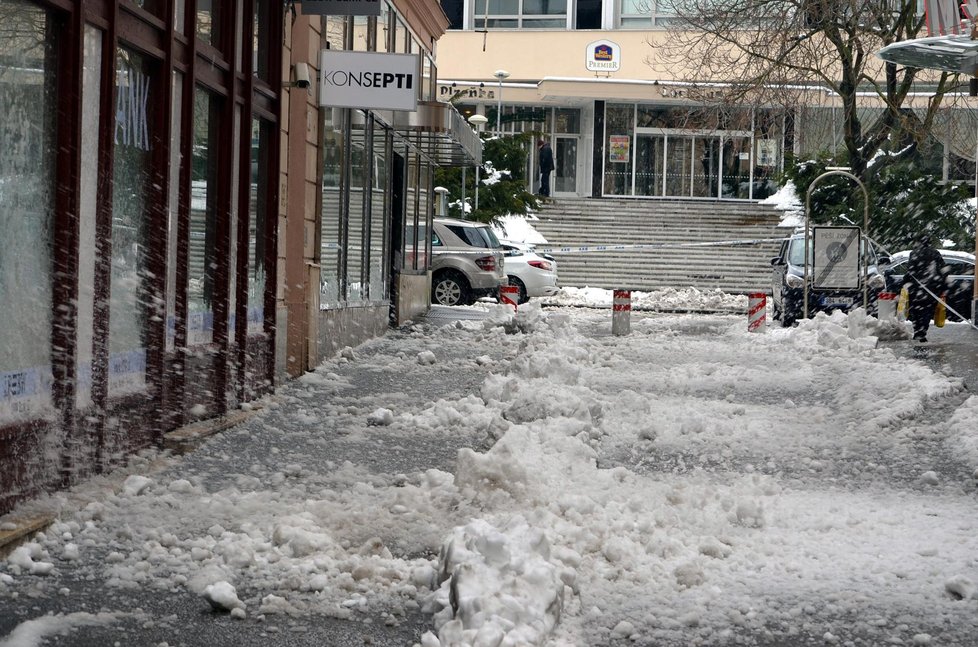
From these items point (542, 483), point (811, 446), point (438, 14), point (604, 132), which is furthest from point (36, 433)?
point (604, 132)

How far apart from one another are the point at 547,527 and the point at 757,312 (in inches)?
646

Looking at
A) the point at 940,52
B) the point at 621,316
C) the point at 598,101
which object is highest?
the point at 598,101

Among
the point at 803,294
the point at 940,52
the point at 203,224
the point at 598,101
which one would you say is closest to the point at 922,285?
the point at 803,294

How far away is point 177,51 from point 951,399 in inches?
268

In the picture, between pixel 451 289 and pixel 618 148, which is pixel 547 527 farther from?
pixel 618 148

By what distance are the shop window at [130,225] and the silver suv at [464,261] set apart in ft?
60.6

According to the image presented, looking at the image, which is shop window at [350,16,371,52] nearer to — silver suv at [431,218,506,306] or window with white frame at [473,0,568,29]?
silver suv at [431,218,506,306]

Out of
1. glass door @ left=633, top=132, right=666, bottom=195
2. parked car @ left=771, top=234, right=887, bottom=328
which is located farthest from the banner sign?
glass door @ left=633, top=132, right=666, bottom=195

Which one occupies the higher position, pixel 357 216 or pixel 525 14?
pixel 525 14

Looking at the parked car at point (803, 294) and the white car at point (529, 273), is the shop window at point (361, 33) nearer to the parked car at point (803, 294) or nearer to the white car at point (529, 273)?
the parked car at point (803, 294)

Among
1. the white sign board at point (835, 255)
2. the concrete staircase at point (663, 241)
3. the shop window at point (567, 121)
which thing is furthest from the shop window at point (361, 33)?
the shop window at point (567, 121)

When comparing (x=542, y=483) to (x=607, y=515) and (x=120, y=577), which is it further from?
(x=120, y=577)

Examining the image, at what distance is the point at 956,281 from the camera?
89.7ft

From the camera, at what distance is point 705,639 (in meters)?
4.71
